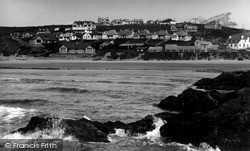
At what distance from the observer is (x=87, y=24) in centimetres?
15662

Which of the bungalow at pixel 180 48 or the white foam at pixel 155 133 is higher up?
the bungalow at pixel 180 48

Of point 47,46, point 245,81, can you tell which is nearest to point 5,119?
point 245,81

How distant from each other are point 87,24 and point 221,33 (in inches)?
2291

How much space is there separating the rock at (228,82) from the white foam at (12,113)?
18.4m

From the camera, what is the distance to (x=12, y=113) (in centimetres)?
2197

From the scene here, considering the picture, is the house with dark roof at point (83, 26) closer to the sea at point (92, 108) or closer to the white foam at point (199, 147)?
the sea at point (92, 108)

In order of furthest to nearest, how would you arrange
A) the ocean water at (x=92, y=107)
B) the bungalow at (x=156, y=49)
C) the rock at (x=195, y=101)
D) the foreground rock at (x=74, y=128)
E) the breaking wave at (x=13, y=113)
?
the bungalow at (x=156, y=49) → the rock at (x=195, y=101) → the breaking wave at (x=13, y=113) → the foreground rock at (x=74, y=128) → the ocean water at (x=92, y=107)

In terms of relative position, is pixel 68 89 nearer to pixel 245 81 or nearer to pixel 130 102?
pixel 130 102

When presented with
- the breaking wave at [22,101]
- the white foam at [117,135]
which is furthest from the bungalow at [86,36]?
the white foam at [117,135]

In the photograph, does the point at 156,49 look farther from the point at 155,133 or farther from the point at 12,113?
the point at 155,133

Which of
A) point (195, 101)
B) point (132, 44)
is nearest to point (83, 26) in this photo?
point (132, 44)

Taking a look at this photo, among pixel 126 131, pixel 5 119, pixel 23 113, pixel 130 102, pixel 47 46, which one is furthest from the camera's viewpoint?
pixel 47 46

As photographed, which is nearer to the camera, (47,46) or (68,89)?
(68,89)

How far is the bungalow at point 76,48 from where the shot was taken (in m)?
105
